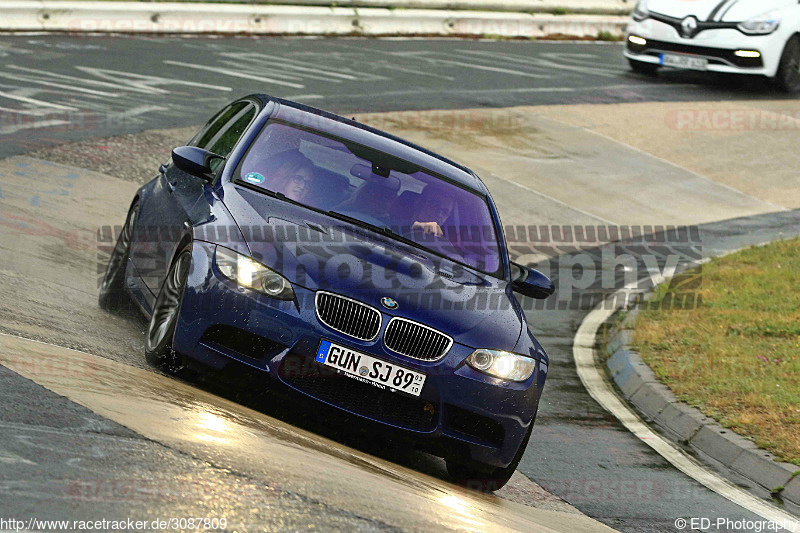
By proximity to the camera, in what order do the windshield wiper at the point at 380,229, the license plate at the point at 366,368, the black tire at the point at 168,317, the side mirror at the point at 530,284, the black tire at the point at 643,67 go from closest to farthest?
the license plate at the point at 366,368 < the black tire at the point at 168,317 < the windshield wiper at the point at 380,229 < the side mirror at the point at 530,284 < the black tire at the point at 643,67

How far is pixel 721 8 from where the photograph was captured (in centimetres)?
2097

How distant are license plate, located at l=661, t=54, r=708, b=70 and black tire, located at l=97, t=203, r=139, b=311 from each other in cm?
1493

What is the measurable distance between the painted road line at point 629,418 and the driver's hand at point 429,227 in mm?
2260

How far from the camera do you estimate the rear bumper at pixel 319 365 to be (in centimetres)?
594

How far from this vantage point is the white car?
68.6 feet

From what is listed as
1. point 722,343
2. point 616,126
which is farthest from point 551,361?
point 616,126

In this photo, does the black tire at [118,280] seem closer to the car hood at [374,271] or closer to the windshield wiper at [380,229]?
the car hood at [374,271]

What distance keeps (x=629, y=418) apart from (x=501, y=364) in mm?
3028

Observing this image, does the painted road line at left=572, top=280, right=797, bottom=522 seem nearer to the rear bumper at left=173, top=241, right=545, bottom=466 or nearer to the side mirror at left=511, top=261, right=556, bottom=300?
the side mirror at left=511, top=261, right=556, bottom=300

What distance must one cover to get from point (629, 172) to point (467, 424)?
38.6 feet

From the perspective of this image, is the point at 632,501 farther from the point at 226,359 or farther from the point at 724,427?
the point at 226,359

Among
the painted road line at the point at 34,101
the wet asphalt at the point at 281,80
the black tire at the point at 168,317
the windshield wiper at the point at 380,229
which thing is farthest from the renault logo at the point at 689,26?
the black tire at the point at 168,317

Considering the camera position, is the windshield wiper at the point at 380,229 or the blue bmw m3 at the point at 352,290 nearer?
the blue bmw m3 at the point at 352,290

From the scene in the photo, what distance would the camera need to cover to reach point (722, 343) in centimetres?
1027
